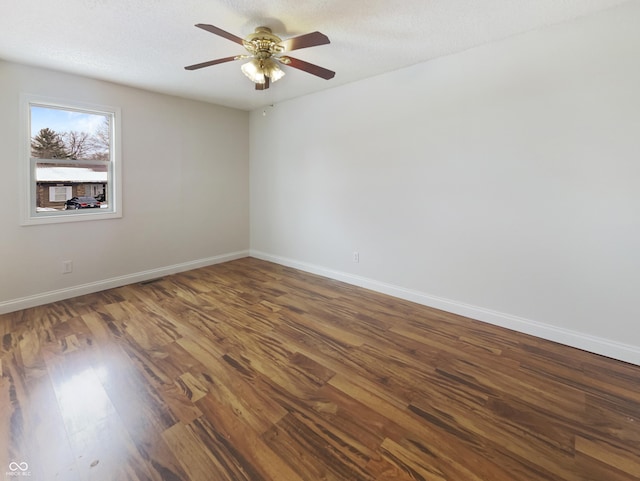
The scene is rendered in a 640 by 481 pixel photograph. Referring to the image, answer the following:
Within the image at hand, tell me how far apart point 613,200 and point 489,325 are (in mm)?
1403

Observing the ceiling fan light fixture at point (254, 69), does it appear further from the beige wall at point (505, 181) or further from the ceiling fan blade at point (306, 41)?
the beige wall at point (505, 181)

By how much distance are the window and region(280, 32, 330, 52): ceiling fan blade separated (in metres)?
2.71

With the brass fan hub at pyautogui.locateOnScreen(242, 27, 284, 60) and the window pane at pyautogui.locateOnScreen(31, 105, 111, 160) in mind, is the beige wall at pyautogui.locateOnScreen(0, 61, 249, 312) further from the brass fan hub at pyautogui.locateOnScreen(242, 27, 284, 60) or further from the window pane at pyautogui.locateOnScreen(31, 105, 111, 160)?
the brass fan hub at pyautogui.locateOnScreen(242, 27, 284, 60)

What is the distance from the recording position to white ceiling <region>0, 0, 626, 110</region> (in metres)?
2.12

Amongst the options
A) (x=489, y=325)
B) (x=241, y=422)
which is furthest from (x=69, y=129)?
(x=489, y=325)

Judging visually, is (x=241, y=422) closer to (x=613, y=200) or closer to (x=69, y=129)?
(x=613, y=200)

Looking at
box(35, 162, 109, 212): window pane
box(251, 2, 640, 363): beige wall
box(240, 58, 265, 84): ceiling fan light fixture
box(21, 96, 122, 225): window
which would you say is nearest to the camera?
box(251, 2, 640, 363): beige wall

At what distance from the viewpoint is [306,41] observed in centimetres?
212

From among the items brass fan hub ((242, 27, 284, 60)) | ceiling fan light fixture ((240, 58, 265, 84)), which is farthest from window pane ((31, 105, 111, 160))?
brass fan hub ((242, 27, 284, 60))

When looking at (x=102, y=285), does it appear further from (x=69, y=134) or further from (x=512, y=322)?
(x=512, y=322)

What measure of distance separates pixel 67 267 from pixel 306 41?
141 inches

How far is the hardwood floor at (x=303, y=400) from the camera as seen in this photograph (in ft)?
4.84

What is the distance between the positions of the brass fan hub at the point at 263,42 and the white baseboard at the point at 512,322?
2.68 meters

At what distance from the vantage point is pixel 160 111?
4.12 metres
